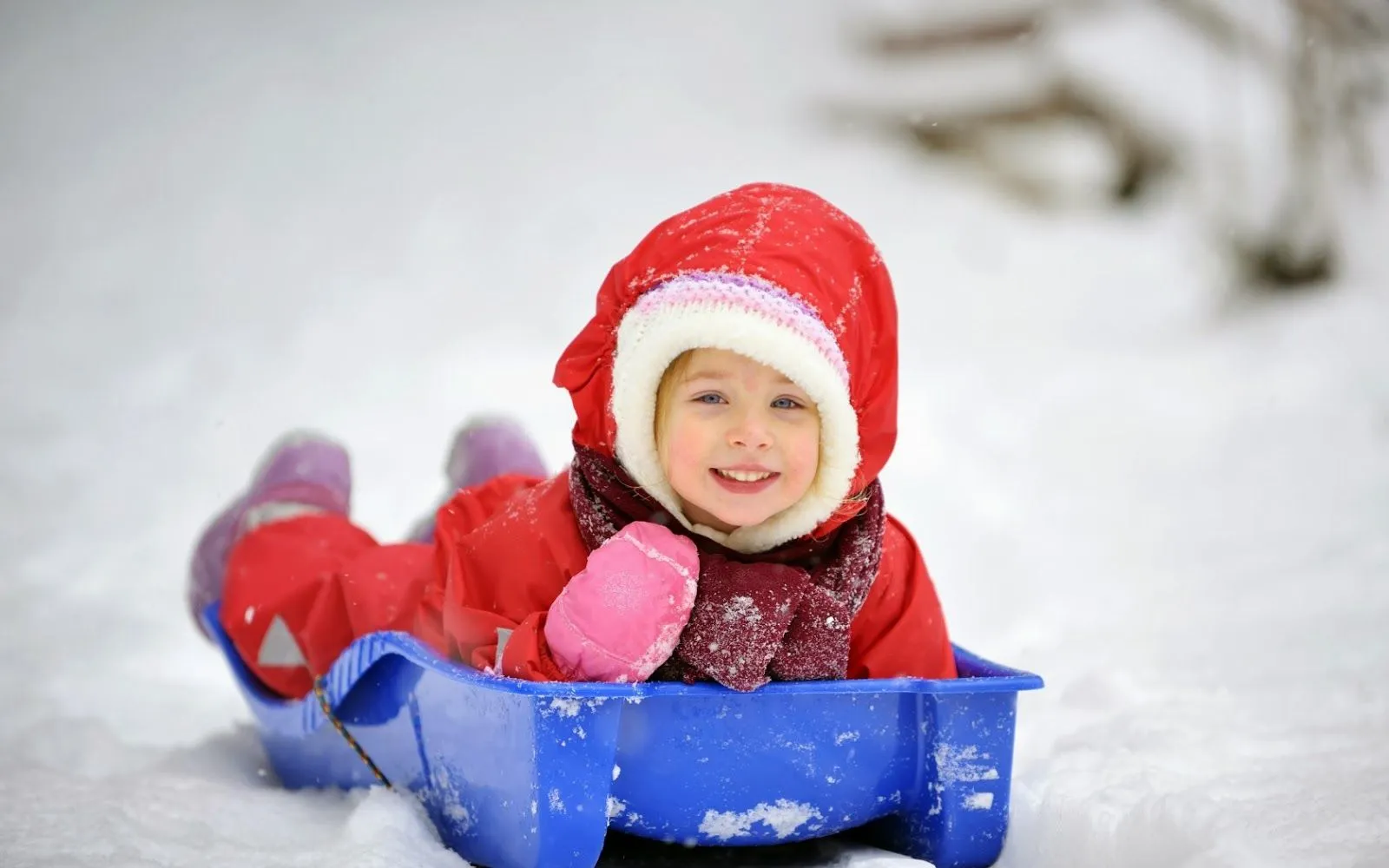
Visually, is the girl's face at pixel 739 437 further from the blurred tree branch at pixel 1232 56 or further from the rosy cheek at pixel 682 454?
the blurred tree branch at pixel 1232 56

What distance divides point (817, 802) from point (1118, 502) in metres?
2.43

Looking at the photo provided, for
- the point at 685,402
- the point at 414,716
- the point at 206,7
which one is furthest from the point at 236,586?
the point at 206,7

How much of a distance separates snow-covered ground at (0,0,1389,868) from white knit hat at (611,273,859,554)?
48cm

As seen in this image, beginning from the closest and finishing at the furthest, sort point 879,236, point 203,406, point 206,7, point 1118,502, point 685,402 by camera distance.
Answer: point 685,402
point 1118,502
point 203,406
point 879,236
point 206,7

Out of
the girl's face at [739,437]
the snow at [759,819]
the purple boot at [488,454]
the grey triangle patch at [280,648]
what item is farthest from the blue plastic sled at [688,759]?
the purple boot at [488,454]

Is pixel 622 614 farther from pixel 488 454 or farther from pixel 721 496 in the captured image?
pixel 488 454

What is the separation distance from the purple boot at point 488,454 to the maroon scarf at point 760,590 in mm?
867

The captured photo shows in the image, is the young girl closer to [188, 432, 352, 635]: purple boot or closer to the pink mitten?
the pink mitten

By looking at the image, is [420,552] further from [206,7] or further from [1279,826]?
[206,7]

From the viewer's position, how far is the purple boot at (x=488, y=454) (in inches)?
105

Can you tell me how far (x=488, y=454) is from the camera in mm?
2686

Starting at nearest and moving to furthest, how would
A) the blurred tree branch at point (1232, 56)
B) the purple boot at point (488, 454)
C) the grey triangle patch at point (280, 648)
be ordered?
the grey triangle patch at point (280, 648) → the purple boot at point (488, 454) → the blurred tree branch at point (1232, 56)

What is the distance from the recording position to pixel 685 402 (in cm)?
169

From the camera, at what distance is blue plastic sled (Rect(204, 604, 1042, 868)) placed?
149 centimetres
